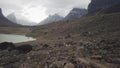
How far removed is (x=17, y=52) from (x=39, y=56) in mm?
3566

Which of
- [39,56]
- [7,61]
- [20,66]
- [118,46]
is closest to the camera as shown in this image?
[20,66]

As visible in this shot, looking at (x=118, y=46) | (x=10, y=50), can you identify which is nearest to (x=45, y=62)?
(x=10, y=50)

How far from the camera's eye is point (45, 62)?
769 inches

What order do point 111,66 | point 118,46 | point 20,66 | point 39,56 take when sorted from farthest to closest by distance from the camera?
point 118,46
point 39,56
point 20,66
point 111,66

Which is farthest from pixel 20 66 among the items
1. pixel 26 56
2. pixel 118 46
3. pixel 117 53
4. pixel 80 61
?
pixel 118 46

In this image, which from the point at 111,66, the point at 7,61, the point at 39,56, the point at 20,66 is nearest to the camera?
the point at 111,66

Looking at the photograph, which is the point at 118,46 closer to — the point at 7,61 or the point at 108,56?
the point at 108,56

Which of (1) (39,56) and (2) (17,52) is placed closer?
(1) (39,56)

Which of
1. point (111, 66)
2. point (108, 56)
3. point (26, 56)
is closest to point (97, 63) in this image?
point (111, 66)

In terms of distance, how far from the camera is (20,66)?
62.9 ft

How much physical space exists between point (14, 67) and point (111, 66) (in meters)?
8.94

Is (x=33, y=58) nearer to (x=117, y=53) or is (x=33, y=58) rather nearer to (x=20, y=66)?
(x=20, y=66)

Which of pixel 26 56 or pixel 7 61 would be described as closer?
pixel 7 61

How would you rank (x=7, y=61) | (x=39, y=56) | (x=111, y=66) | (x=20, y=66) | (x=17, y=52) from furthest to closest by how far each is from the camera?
(x=17, y=52), (x=39, y=56), (x=7, y=61), (x=20, y=66), (x=111, y=66)
